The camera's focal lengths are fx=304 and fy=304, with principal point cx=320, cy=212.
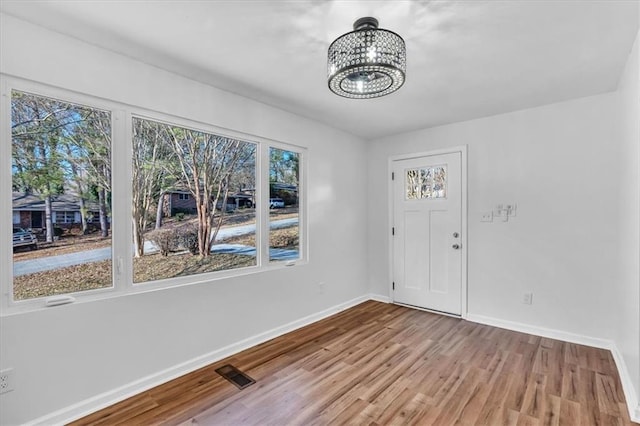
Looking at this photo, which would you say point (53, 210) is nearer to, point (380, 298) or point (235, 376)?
point (235, 376)

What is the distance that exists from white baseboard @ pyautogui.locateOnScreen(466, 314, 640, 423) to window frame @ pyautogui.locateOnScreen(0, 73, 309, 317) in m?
2.45

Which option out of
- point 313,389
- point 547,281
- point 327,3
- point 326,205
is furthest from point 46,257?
point 547,281

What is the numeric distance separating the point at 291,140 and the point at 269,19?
1.62 m

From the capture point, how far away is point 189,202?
2559 millimetres

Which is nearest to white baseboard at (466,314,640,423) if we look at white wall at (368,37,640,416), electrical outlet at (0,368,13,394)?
white wall at (368,37,640,416)

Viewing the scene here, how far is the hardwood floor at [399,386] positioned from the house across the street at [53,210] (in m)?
1.23

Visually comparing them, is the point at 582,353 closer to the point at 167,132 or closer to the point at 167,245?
the point at 167,245

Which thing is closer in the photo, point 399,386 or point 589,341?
point 399,386

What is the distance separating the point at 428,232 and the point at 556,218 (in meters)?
1.32

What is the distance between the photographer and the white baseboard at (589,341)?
1916 mm

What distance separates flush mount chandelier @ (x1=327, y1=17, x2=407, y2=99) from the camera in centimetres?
156

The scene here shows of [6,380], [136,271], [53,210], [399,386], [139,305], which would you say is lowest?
[399,386]

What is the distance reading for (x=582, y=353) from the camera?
8.89ft

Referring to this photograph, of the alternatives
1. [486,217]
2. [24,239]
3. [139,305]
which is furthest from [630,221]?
[24,239]
